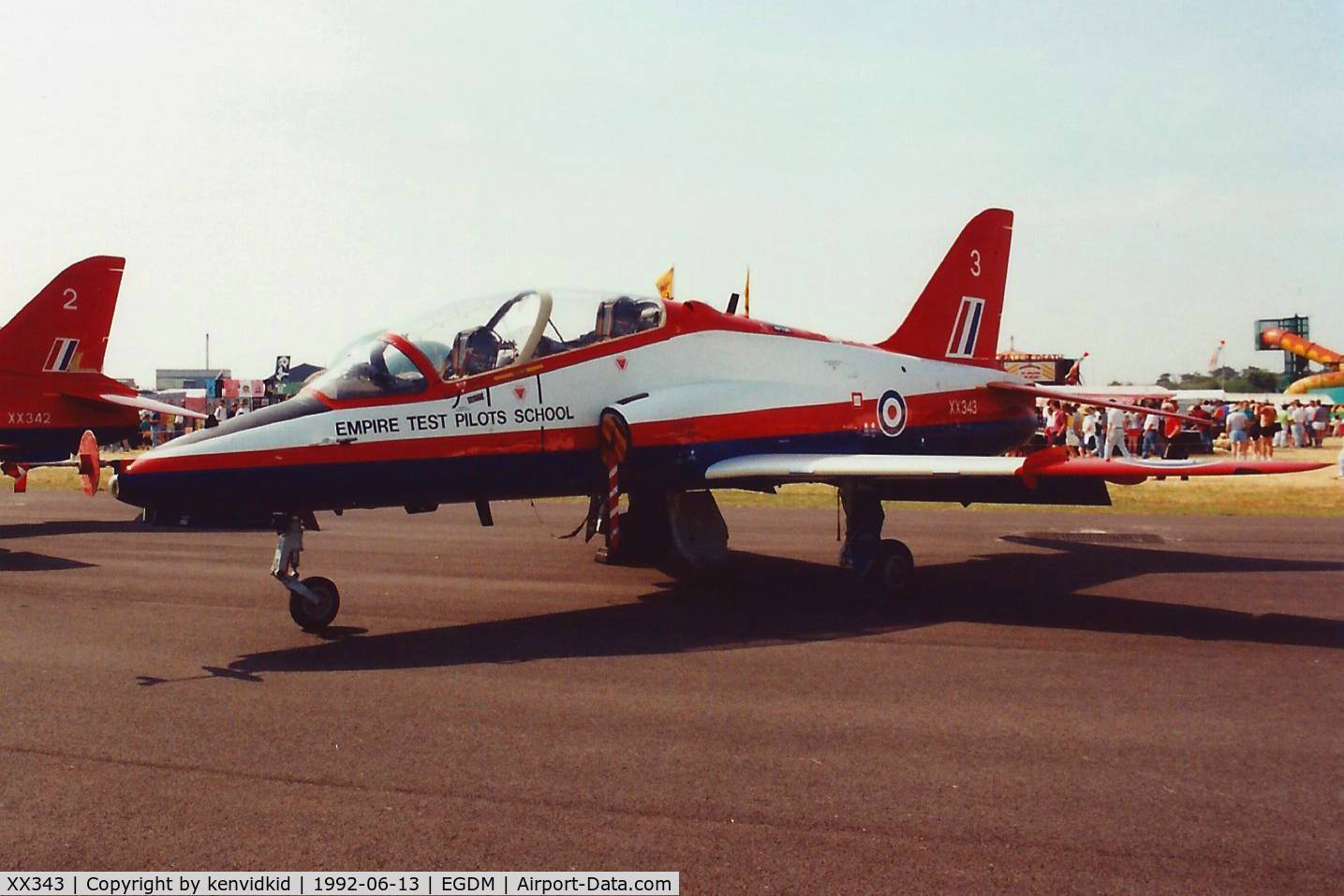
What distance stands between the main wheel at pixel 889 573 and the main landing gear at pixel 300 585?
525 cm

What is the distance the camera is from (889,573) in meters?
11.4

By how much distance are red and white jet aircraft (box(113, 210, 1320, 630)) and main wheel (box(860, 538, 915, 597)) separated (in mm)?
20

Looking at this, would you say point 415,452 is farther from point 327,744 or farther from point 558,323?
point 327,744

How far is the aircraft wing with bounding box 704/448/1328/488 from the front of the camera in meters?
9.28

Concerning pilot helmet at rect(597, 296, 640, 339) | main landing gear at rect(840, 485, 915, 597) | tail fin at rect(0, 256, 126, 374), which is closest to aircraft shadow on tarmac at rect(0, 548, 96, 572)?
pilot helmet at rect(597, 296, 640, 339)

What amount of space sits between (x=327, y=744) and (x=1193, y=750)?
4.62m

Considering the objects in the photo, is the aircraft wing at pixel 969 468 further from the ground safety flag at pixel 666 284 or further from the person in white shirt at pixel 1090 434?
the person in white shirt at pixel 1090 434

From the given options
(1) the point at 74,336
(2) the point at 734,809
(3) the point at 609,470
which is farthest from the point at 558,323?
(1) the point at 74,336

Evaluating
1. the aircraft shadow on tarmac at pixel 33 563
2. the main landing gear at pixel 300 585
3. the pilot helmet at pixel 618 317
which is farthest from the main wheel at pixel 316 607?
the aircraft shadow on tarmac at pixel 33 563

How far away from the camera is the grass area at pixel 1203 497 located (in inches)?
820

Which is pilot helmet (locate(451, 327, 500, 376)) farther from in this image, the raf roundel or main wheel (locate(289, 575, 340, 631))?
the raf roundel

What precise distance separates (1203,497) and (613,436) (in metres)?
17.5

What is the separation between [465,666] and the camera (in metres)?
8.00

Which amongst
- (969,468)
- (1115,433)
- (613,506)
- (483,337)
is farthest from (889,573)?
(1115,433)
